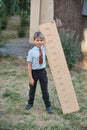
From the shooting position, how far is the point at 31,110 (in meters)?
6.26

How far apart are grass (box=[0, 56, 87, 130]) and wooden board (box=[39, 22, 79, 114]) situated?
200mm

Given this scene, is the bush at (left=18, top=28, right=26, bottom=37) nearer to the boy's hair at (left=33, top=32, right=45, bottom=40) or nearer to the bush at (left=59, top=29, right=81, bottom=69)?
the bush at (left=59, top=29, right=81, bottom=69)

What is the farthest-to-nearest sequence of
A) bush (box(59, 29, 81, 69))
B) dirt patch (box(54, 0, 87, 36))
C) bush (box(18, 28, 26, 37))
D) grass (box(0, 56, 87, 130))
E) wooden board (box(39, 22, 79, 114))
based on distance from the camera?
bush (box(18, 28, 26, 37))
dirt patch (box(54, 0, 87, 36))
bush (box(59, 29, 81, 69))
wooden board (box(39, 22, 79, 114))
grass (box(0, 56, 87, 130))

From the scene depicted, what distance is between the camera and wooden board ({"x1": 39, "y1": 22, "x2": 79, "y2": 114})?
5.82 m

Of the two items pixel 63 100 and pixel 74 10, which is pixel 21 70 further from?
pixel 63 100

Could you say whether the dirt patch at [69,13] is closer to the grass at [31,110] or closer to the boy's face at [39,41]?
the grass at [31,110]

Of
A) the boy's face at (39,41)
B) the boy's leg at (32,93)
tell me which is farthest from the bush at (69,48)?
the boy's face at (39,41)

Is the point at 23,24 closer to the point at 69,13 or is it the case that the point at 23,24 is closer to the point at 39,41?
the point at 69,13

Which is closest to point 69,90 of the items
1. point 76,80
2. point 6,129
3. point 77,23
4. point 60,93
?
point 60,93

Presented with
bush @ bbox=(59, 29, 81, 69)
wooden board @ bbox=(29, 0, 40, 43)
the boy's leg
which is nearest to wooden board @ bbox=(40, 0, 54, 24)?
wooden board @ bbox=(29, 0, 40, 43)

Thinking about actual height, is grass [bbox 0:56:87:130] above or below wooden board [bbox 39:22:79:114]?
below

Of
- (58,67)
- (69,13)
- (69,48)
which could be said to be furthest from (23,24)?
(58,67)

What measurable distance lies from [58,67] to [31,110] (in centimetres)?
91

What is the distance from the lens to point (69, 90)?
6.07 meters
